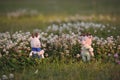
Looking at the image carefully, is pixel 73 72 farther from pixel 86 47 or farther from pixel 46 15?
pixel 46 15

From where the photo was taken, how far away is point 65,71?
923 cm

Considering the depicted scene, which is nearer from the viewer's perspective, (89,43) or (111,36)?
(89,43)

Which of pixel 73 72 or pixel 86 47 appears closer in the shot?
pixel 73 72

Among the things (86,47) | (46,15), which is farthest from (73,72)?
(46,15)

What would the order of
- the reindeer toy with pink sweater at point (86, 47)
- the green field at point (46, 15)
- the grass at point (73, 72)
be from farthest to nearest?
the green field at point (46, 15), the reindeer toy with pink sweater at point (86, 47), the grass at point (73, 72)

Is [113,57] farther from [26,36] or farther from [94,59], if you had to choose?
[26,36]

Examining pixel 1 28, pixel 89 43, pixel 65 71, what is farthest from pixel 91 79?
pixel 1 28

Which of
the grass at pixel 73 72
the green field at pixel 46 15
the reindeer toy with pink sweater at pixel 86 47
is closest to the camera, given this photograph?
the grass at pixel 73 72

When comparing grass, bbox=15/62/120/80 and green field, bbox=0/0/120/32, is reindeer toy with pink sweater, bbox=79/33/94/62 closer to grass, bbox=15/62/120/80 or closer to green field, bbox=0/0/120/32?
grass, bbox=15/62/120/80

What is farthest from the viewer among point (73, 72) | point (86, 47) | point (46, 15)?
point (46, 15)

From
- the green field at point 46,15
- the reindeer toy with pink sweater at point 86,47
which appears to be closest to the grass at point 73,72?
the reindeer toy with pink sweater at point 86,47

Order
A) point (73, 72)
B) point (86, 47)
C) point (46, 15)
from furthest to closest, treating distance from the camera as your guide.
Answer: point (46, 15)
point (86, 47)
point (73, 72)

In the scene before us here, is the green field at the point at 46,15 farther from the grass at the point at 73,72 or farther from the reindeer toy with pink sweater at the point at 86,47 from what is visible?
the grass at the point at 73,72

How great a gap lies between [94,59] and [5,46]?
2.51 metres
